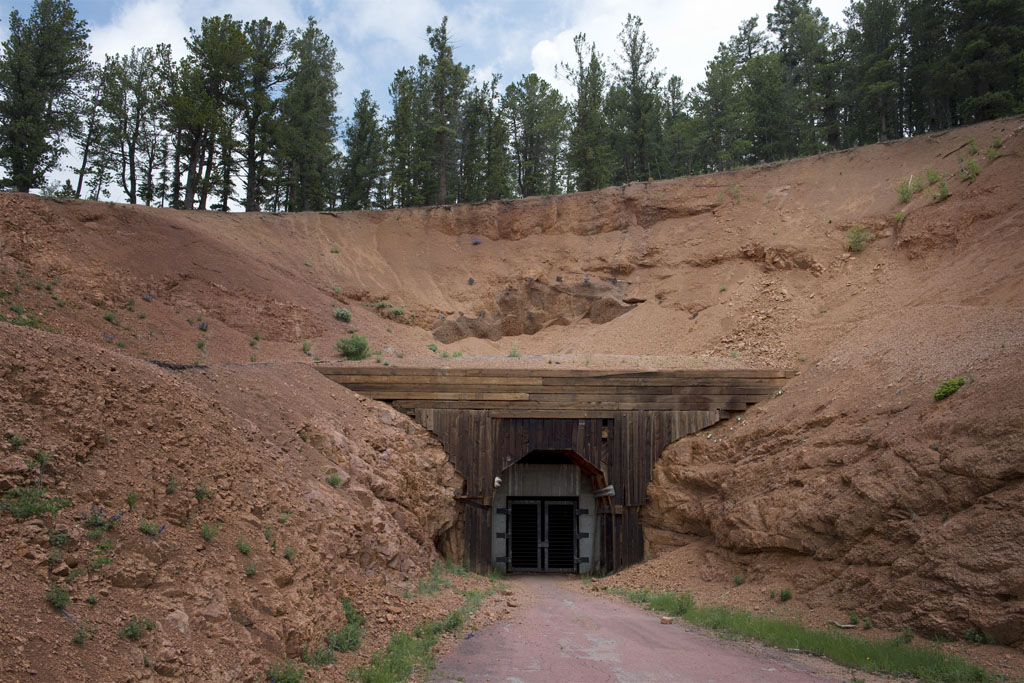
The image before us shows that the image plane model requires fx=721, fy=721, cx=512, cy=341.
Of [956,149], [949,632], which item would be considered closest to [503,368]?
[949,632]

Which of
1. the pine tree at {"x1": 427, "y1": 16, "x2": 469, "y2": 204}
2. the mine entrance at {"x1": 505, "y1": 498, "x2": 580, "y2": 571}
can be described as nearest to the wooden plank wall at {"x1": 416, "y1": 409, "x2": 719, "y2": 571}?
the mine entrance at {"x1": 505, "y1": 498, "x2": 580, "y2": 571}

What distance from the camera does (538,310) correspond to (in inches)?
1095

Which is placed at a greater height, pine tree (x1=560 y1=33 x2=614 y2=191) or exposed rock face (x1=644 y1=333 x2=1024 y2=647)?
pine tree (x1=560 y1=33 x2=614 y2=191)

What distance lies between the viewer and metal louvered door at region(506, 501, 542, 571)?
68.8ft

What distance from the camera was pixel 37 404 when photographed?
320 inches

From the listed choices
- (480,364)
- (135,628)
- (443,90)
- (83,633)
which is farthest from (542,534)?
(443,90)

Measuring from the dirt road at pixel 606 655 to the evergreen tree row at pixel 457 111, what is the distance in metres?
26.7

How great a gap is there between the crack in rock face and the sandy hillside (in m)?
Result: 0.10

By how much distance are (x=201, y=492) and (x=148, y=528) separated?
132 cm

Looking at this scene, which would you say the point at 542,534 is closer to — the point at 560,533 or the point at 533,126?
the point at 560,533

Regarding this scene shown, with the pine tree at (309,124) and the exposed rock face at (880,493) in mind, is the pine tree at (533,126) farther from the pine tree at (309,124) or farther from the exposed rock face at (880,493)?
the exposed rock face at (880,493)

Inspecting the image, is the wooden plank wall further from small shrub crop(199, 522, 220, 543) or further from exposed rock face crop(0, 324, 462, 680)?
small shrub crop(199, 522, 220, 543)

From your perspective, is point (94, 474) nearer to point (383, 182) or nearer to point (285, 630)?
point (285, 630)

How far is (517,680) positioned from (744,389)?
1170 centimetres
